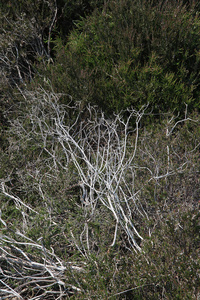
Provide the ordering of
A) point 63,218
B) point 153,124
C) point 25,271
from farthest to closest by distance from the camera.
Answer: point 153,124, point 63,218, point 25,271

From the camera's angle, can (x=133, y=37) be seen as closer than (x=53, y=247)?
No

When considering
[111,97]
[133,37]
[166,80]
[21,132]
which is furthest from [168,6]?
[21,132]

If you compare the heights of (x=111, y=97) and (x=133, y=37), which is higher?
(x=133, y=37)

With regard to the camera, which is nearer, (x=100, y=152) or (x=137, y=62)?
(x=100, y=152)

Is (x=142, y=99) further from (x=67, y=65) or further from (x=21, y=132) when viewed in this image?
(x=21, y=132)

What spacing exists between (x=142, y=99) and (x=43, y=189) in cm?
168

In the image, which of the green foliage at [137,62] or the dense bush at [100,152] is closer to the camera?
the dense bush at [100,152]

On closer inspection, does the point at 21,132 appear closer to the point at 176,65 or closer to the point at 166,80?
the point at 166,80

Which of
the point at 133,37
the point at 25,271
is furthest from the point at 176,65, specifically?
the point at 25,271

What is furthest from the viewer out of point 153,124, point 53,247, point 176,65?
point 176,65

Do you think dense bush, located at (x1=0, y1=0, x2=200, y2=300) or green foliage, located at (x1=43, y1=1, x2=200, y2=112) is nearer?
dense bush, located at (x1=0, y1=0, x2=200, y2=300)

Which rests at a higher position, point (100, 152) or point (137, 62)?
point (137, 62)

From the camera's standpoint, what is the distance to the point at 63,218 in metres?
3.14

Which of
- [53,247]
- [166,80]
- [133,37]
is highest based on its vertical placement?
[133,37]
